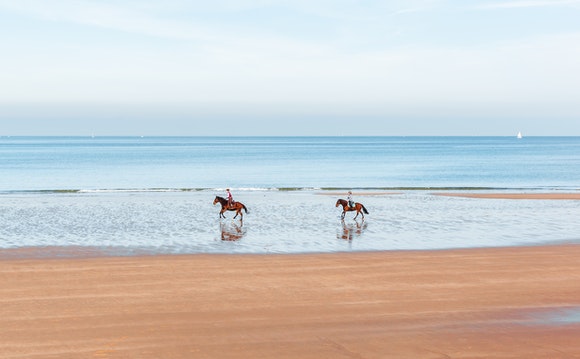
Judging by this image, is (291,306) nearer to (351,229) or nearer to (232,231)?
(232,231)

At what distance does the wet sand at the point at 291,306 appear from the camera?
11.4 m

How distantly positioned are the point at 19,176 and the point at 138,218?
44.2 meters

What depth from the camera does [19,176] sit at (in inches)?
2736

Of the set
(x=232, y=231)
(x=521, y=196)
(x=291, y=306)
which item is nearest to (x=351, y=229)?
(x=232, y=231)

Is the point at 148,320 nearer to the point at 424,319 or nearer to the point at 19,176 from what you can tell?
the point at 424,319

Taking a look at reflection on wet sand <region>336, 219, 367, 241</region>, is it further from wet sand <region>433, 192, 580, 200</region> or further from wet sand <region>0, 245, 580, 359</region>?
wet sand <region>433, 192, 580, 200</region>

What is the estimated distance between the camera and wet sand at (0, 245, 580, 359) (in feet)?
37.4

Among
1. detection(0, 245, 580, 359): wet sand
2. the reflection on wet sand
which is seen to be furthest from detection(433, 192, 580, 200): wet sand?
detection(0, 245, 580, 359): wet sand

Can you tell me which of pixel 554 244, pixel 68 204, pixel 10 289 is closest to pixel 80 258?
pixel 10 289

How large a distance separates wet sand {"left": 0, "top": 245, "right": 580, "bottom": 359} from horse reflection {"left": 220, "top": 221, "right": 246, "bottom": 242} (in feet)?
14.0

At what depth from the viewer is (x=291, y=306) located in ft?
46.5

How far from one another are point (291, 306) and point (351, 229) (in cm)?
1364

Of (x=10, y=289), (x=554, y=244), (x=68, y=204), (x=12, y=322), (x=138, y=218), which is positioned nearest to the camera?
(x=12, y=322)

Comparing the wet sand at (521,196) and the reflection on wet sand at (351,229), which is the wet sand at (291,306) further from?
the wet sand at (521,196)
